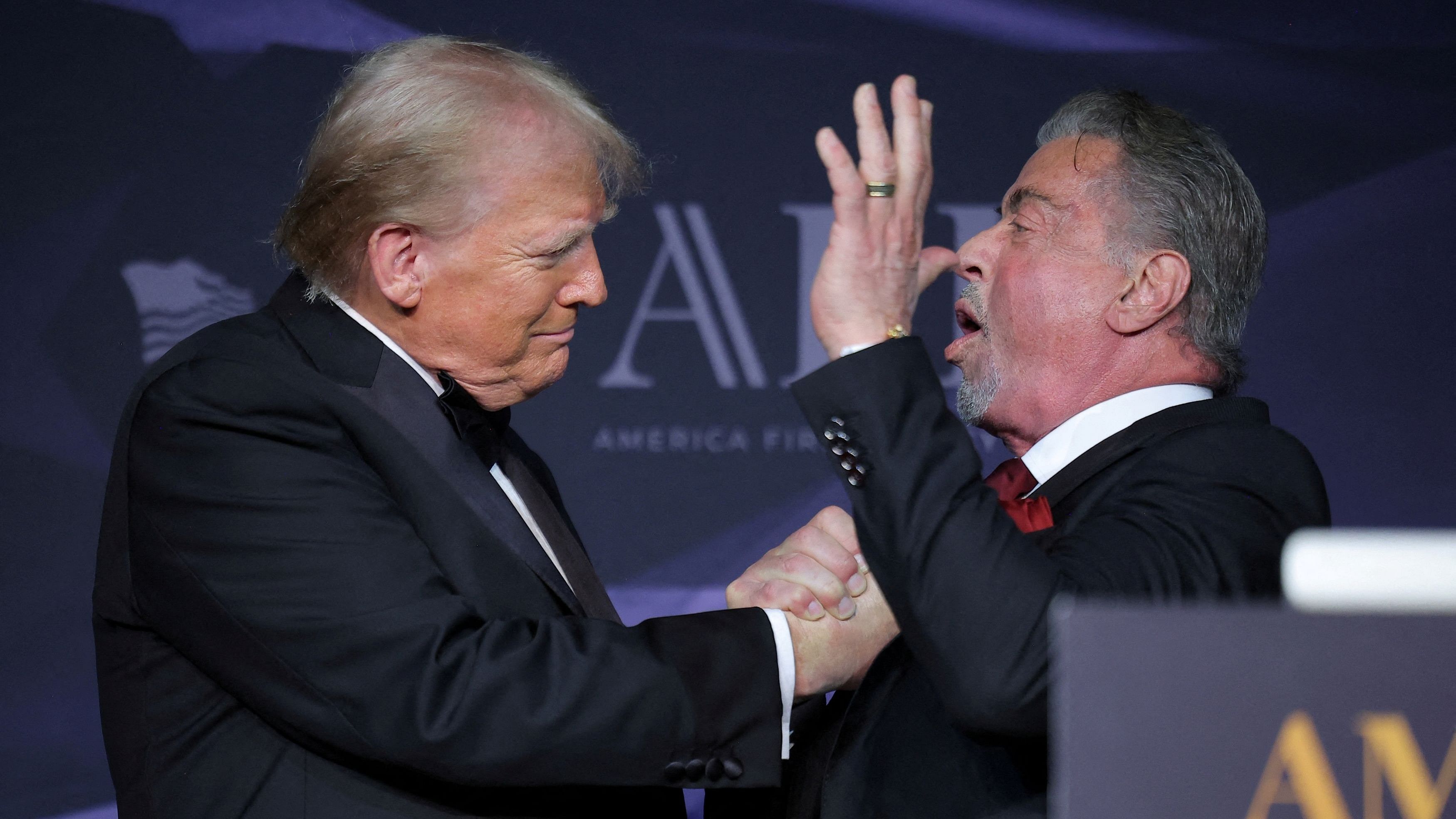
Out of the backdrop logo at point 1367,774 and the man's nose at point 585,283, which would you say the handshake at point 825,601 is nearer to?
the man's nose at point 585,283

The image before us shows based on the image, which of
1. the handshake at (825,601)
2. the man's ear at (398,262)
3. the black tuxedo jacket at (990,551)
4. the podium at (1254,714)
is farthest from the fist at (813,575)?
the podium at (1254,714)

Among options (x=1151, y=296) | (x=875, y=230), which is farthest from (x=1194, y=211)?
(x=875, y=230)

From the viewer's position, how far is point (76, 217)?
333 centimetres

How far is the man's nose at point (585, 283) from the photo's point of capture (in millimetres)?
1852

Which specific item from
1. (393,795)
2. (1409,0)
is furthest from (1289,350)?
(393,795)

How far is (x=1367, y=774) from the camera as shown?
2.50 ft

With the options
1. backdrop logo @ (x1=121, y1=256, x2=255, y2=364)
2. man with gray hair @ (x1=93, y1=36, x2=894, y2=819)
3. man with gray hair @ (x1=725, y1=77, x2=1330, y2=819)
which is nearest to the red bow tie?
man with gray hair @ (x1=725, y1=77, x2=1330, y2=819)

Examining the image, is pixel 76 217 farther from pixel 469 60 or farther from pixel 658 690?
pixel 658 690

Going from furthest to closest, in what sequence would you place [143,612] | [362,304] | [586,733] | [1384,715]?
[362,304]
[143,612]
[586,733]
[1384,715]

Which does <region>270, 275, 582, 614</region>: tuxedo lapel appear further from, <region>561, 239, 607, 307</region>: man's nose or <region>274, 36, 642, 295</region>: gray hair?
<region>561, 239, 607, 307</region>: man's nose

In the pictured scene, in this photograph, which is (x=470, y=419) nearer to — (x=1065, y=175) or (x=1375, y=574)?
(x=1065, y=175)

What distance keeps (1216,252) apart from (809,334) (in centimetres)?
169

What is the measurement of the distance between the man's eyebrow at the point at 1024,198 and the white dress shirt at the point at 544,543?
717mm

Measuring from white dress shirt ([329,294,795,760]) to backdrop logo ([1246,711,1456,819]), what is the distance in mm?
845
